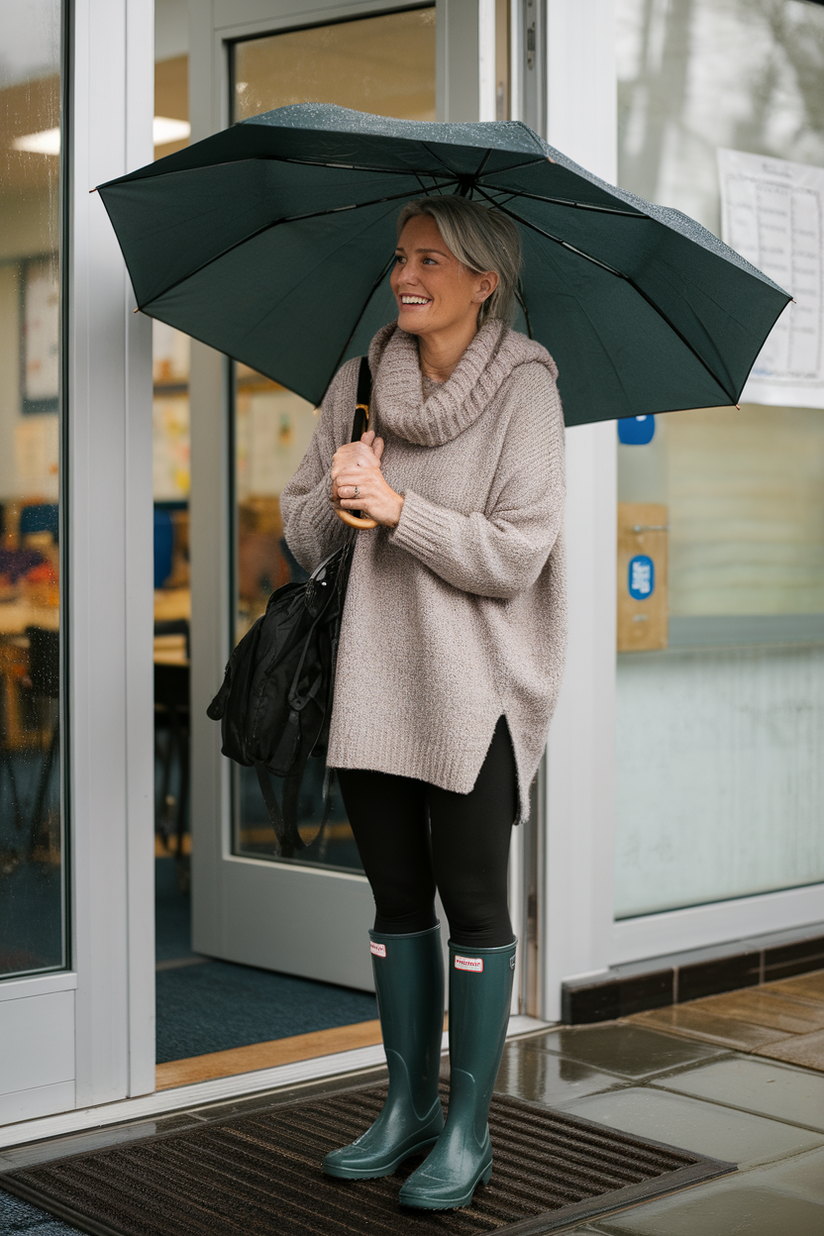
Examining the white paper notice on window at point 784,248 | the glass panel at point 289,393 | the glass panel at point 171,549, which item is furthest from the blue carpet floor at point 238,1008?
the white paper notice on window at point 784,248

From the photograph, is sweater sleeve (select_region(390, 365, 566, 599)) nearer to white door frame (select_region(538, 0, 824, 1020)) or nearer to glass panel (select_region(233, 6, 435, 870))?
white door frame (select_region(538, 0, 824, 1020))

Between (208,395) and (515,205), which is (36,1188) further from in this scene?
(208,395)

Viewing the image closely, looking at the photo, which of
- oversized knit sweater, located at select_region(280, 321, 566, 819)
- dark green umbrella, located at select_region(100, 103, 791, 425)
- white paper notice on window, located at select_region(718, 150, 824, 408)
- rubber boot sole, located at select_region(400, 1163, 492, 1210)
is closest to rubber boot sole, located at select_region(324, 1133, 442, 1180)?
rubber boot sole, located at select_region(400, 1163, 492, 1210)

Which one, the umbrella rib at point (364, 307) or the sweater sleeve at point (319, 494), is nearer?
the sweater sleeve at point (319, 494)

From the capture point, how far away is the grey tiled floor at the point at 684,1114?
2.23m

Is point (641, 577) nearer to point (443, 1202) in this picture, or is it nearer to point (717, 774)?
point (717, 774)

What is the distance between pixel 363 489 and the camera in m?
2.17

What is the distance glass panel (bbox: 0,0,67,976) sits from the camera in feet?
8.38

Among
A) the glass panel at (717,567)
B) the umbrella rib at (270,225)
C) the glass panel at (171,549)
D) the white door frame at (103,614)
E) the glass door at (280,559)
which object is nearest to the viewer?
the umbrella rib at (270,225)

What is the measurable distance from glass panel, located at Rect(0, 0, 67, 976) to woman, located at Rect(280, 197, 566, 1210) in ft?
1.70

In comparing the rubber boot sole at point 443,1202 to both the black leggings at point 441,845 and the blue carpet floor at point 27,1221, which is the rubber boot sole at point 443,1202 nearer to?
the black leggings at point 441,845

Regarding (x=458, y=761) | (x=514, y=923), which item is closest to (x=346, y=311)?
(x=458, y=761)

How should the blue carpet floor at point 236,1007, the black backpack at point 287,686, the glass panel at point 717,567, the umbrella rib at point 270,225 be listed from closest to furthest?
the black backpack at point 287,686, the umbrella rib at point 270,225, the blue carpet floor at point 236,1007, the glass panel at point 717,567

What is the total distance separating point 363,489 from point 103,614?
2.34 feet
